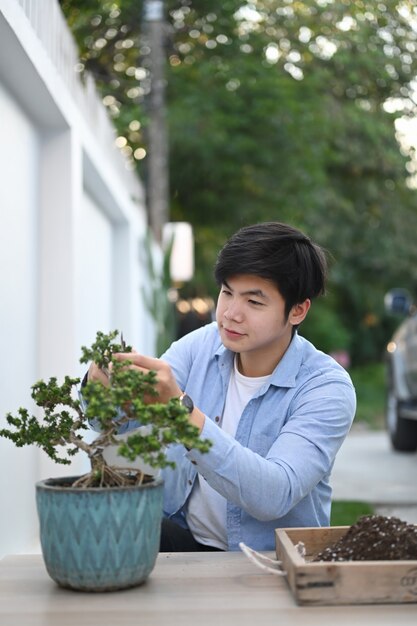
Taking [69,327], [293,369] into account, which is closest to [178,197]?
[69,327]

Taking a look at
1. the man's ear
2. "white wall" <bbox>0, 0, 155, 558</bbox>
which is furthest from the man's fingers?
"white wall" <bbox>0, 0, 155, 558</bbox>

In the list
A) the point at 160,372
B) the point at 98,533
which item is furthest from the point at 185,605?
the point at 160,372

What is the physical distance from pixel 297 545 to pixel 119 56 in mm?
13772

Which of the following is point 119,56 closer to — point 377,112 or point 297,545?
point 377,112

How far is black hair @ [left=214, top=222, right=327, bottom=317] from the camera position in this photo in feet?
7.45

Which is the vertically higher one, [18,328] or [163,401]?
[163,401]

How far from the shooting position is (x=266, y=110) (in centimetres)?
1536

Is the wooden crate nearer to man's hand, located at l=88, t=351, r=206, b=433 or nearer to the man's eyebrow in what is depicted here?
man's hand, located at l=88, t=351, r=206, b=433

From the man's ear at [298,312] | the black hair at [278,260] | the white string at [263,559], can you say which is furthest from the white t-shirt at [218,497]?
the white string at [263,559]

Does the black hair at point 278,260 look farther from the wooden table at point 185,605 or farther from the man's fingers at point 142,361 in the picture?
the wooden table at point 185,605

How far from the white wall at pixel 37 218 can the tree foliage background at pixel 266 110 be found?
4897 millimetres

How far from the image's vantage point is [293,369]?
2.45 meters

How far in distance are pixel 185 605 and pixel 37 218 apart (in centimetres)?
385

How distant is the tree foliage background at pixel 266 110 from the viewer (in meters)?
13.0
